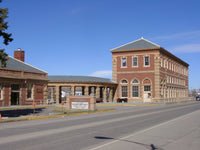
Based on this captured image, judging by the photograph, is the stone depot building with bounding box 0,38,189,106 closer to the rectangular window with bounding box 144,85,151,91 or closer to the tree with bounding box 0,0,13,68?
the rectangular window with bounding box 144,85,151,91

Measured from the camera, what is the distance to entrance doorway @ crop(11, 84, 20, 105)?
3691 centimetres

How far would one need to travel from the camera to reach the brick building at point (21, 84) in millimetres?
35513

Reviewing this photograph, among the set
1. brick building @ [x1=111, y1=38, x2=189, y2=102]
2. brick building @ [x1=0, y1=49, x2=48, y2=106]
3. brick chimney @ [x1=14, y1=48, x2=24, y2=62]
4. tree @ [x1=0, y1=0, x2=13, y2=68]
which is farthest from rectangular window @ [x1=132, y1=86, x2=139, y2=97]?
tree @ [x1=0, y1=0, x2=13, y2=68]

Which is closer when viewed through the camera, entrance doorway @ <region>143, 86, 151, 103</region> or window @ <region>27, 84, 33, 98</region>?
window @ <region>27, 84, 33, 98</region>

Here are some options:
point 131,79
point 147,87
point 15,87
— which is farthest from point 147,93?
point 15,87

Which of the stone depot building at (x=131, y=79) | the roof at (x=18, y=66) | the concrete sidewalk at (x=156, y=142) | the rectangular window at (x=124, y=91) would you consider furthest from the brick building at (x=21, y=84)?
the concrete sidewalk at (x=156, y=142)

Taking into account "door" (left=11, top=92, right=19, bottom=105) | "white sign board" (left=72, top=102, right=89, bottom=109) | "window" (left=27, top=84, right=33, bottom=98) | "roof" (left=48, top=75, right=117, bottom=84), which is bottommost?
"white sign board" (left=72, top=102, right=89, bottom=109)

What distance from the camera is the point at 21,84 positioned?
37906mm

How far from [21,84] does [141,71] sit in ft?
87.3

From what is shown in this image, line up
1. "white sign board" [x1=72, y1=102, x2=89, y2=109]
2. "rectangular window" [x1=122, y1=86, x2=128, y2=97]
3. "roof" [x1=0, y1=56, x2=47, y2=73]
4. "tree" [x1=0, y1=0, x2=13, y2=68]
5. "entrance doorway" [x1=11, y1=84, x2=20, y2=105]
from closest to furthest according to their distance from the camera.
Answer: "tree" [x1=0, y1=0, x2=13, y2=68]
"white sign board" [x1=72, y1=102, x2=89, y2=109]
"entrance doorway" [x1=11, y1=84, x2=20, y2=105]
"roof" [x1=0, y1=56, x2=47, y2=73]
"rectangular window" [x1=122, y1=86, x2=128, y2=97]

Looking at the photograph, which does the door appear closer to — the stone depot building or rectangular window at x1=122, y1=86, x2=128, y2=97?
the stone depot building

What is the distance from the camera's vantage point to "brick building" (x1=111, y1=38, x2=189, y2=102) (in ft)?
177

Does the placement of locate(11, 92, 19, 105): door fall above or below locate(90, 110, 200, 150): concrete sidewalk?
above

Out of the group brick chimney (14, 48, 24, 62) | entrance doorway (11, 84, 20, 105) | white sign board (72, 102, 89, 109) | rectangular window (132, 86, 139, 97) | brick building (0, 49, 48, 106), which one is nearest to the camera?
white sign board (72, 102, 89, 109)
